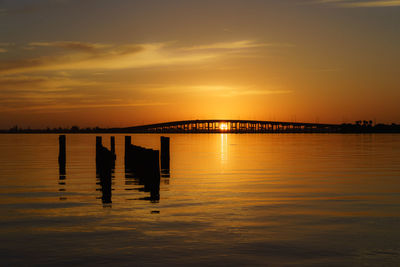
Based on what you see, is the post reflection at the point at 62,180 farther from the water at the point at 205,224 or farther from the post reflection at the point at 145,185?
the post reflection at the point at 145,185

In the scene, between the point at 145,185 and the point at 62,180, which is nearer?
the point at 145,185

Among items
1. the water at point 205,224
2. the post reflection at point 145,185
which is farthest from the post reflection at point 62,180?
the post reflection at point 145,185

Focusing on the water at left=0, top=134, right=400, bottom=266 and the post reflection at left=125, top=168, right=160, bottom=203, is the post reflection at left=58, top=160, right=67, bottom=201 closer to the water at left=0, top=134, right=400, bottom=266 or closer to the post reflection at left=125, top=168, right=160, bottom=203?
the water at left=0, top=134, right=400, bottom=266

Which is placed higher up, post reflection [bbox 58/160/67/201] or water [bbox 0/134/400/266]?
post reflection [bbox 58/160/67/201]

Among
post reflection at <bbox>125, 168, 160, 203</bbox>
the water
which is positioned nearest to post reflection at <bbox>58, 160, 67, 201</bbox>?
the water

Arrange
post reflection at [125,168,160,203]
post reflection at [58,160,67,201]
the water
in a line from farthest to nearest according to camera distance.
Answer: post reflection at [58,160,67,201], post reflection at [125,168,160,203], the water

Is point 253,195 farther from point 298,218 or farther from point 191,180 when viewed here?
point 191,180

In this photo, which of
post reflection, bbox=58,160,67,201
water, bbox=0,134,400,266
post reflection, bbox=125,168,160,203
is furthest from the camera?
post reflection, bbox=58,160,67,201

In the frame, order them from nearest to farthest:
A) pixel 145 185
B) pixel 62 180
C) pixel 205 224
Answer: pixel 205 224
pixel 145 185
pixel 62 180

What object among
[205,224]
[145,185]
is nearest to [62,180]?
[145,185]

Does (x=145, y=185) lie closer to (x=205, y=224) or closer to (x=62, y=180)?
(x=62, y=180)

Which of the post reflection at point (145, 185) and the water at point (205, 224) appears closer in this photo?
the water at point (205, 224)

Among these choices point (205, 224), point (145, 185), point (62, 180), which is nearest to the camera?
point (205, 224)

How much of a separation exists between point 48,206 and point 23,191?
15.8 feet
